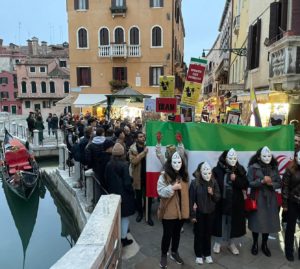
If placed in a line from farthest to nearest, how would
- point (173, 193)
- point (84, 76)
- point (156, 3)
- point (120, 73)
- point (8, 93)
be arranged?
point (8, 93) < point (84, 76) < point (120, 73) < point (156, 3) < point (173, 193)

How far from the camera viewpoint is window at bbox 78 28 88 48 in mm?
25625

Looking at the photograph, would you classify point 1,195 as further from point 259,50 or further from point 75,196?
point 259,50

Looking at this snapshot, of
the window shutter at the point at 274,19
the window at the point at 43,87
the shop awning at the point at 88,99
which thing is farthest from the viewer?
the window at the point at 43,87

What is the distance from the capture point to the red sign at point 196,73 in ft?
22.6

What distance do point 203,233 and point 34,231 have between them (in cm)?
754

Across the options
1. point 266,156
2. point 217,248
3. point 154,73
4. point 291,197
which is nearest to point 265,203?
point 291,197

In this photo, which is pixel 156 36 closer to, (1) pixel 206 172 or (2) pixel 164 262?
(1) pixel 206 172

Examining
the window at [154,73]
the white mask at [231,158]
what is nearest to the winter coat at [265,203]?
the white mask at [231,158]

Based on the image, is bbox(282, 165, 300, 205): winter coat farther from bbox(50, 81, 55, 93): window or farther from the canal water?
bbox(50, 81, 55, 93): window

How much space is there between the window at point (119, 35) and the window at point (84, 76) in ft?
11.9

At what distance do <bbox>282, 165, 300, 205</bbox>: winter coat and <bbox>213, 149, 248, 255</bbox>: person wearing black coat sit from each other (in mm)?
569

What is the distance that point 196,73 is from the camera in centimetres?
694

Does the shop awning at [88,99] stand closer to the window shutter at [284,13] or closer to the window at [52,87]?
the window shutter at [284,13]

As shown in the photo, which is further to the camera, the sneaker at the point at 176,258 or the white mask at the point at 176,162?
the sneaker at the point at 176,258
